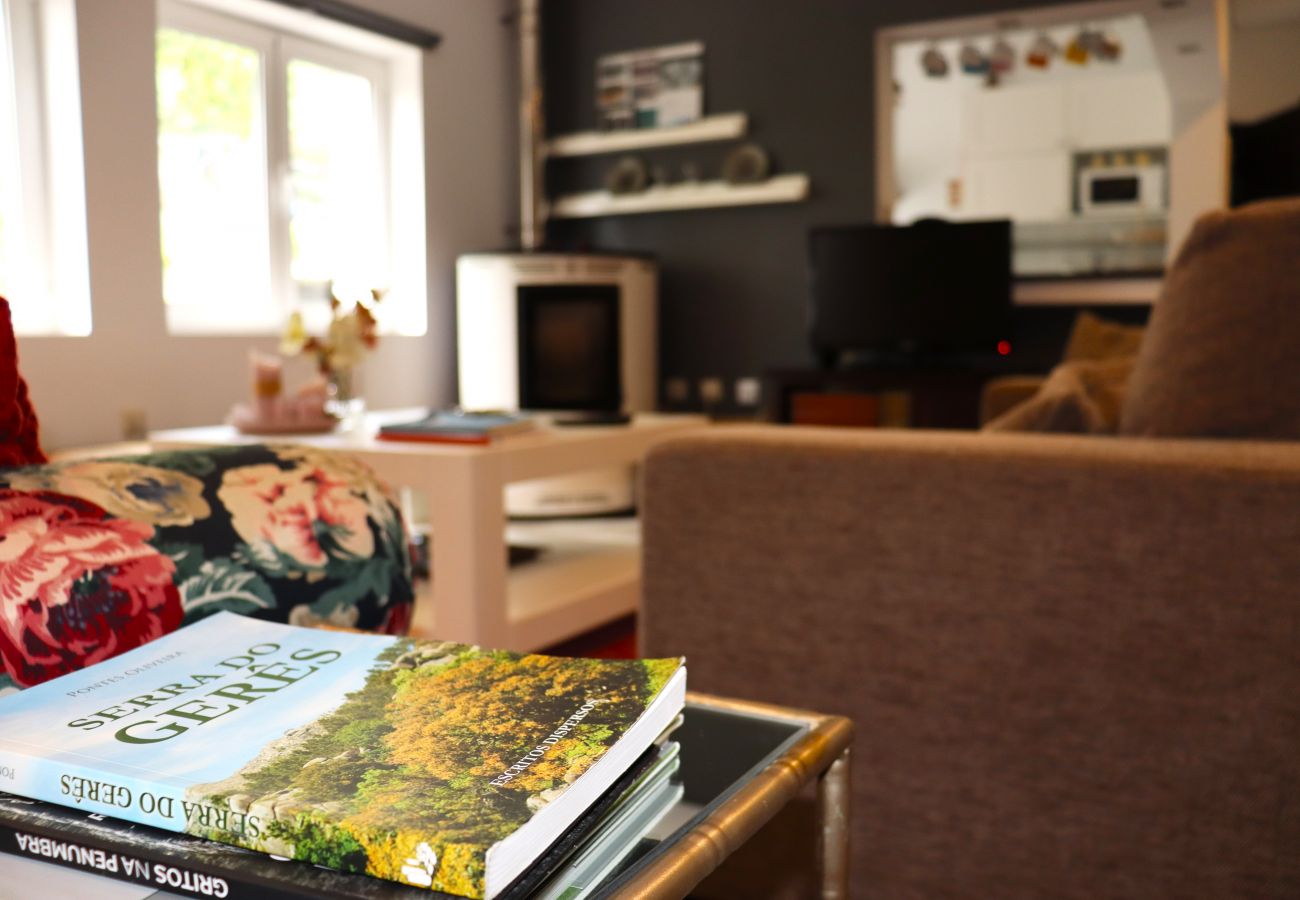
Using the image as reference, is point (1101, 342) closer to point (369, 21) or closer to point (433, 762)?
point (433, 762)

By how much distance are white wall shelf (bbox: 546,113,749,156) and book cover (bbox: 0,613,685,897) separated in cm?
437

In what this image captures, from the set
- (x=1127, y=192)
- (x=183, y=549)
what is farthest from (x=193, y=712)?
(x=1127, y=192)

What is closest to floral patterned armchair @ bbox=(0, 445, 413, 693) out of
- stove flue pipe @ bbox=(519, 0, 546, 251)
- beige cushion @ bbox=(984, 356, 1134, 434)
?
beige cushion @ bbox=(984, 356, 1134, 434)

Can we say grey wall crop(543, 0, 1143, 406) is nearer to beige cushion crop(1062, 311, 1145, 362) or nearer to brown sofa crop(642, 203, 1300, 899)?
beige cushion crop(1062, 311, 1145, 362)

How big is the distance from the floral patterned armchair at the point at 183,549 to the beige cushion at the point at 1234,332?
0.83 m

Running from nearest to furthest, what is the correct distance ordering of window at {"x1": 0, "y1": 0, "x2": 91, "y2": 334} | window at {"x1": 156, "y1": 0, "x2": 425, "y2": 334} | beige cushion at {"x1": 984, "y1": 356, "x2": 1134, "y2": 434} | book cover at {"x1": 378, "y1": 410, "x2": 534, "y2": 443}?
beige cushion at {"x1": 984, "y1": 356, "x2": 1134, "y2": 434}, book cover at {"x1": 378, "y1": 410, "x2": 534, "y2": 443}, window at {"x1": 0, "y1": 0, "x2": 91, "y2": 334}, window at {"x1": 156, "y1": 0, "x2": 425, "y2": 334}

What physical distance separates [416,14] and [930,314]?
8.26 feet

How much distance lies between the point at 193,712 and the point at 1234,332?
1019 mm

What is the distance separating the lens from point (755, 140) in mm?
4664

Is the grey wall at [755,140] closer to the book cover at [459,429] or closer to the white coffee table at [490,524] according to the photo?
the white coffee table at [490,524]

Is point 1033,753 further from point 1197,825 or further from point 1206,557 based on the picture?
point 1206,557

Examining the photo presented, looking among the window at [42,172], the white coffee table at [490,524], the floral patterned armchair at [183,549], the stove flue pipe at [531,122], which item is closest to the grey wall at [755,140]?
the stove flue pipe at [531,122]

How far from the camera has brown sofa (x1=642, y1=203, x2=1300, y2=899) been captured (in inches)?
37.7

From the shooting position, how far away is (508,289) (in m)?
4.41
